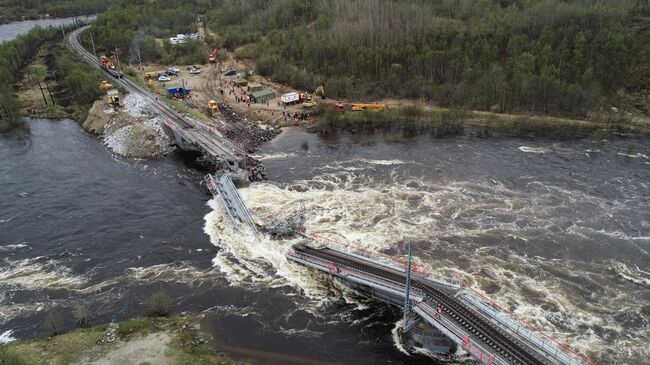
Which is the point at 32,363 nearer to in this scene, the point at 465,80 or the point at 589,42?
the point at 465,80

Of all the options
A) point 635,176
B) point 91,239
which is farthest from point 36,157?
point 635,176

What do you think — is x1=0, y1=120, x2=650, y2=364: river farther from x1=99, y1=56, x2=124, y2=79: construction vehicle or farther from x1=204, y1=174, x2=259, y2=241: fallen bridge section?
x1=99, y1=56, x2=124, y2=79: construction vehicle

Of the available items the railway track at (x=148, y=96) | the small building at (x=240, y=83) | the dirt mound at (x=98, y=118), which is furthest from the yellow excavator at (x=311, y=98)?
the dirt mound at (x=98, y=118)

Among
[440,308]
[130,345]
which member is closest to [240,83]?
[130,345]

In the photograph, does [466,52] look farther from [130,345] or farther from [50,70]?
[50,70]

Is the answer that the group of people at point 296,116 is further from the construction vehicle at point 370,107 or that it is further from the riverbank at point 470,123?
the construction vehicle at point 370,107
